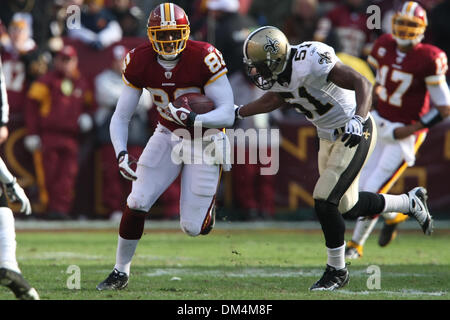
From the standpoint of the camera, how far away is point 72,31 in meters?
11.0

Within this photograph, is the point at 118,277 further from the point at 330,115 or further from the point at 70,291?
the point at 330,115

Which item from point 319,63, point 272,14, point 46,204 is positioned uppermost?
point 319,63

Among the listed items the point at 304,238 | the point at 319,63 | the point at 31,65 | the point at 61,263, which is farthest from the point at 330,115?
the point at 31,65

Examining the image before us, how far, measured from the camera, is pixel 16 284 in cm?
450

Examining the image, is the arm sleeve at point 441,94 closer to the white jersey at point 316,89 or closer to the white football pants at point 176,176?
the white jersey at point 316,89

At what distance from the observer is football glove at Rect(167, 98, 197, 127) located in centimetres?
527

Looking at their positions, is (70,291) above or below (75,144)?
above

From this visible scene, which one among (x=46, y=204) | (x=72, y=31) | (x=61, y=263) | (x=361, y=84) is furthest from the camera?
(x=72, y=31)

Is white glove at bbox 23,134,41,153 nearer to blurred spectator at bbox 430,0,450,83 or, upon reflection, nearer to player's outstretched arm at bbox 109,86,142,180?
blurred spectator at bbox 430,0,450,83

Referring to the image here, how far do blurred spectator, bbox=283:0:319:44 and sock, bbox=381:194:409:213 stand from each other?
4.91 metres

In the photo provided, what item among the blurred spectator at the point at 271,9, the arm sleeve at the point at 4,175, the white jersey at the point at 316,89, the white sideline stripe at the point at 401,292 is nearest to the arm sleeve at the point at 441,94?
the white jersey at the point at 316,89

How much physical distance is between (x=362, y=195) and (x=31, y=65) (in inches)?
226

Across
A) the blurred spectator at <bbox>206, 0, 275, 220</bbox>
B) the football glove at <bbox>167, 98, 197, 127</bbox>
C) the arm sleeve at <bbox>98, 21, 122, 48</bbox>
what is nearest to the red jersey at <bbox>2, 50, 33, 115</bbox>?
the arm sleeve at <bbox>98, 21, 122, 48</bbox>

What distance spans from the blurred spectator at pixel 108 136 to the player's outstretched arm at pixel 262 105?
4320 millimetres
